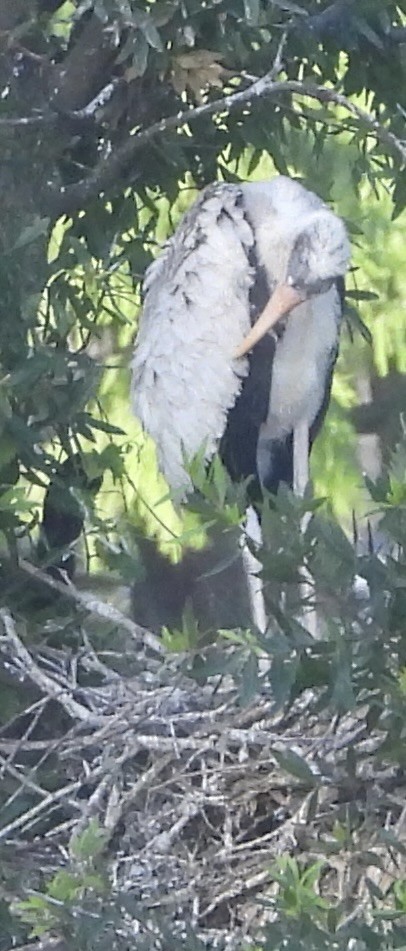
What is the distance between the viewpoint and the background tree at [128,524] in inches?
46.6

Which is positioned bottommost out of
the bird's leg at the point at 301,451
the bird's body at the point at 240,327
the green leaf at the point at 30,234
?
Result: the bird's leg at the point at 301,451

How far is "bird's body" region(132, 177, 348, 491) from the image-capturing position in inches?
79.3

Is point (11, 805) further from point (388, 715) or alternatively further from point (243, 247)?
point (243, 247)

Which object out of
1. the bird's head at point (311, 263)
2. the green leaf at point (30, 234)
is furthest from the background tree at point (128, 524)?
the bird's head at point (311, 263)

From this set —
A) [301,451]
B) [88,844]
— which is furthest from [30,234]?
[301,451]

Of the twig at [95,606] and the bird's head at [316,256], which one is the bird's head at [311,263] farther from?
the twig at [95,606]

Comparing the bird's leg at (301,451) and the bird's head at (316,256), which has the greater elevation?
the bird's head at (316,256)

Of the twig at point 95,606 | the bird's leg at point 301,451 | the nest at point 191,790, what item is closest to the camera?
the nest at point 191,790

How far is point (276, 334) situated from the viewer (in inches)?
81.4

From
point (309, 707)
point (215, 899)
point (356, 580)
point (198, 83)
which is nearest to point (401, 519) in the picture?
point (356, 580)

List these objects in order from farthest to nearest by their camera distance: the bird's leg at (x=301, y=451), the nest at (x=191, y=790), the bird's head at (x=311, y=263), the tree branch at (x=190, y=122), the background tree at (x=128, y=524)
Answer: the bird's leg at (x=301, y=451) → the bird's head at (x=311, y=263) → the tree branch at (x=190, y=122) → the nest at (x=191, y=790) → the background tree at (x=128, y=524)

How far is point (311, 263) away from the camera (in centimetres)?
196

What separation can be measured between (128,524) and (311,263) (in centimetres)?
44

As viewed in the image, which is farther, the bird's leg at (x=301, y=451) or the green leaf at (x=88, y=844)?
the bird's leg at (x=301, y=451)
